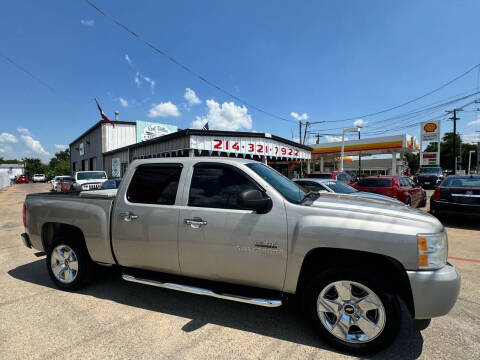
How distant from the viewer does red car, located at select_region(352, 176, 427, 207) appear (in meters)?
9.27

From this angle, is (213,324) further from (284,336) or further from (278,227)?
(278,227)

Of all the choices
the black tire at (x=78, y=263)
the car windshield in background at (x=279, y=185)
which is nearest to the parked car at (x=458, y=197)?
the car windshield in background at (x=279, y=185)

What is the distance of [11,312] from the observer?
120 inches

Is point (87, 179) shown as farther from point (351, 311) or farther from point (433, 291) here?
point (433, 291)

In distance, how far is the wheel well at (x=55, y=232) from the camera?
3604 mm

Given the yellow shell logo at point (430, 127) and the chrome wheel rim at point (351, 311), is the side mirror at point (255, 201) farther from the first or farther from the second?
the yellow shell logo at point (430, 127)

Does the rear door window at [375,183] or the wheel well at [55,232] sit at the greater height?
the rear door window at [375,183]

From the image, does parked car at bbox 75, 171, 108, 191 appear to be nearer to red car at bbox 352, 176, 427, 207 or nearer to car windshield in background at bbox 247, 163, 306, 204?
red car at bbox 352, 176, 427, 207

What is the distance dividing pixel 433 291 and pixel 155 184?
118 inches

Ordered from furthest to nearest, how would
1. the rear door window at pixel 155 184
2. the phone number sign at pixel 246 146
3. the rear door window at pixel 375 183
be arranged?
the phone number sign at pixel 246 146
the rear door window at pixel 375 183
the rear door window at pixel 155 184

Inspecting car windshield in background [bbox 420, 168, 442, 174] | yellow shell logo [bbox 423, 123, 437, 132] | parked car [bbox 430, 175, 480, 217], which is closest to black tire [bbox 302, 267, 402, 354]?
parked car [bbox 430, 175, 480, 217]

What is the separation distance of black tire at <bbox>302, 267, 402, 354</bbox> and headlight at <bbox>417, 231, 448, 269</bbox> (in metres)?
0.37

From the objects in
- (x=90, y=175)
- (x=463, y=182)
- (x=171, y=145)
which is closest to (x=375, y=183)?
(x=463, y=182)

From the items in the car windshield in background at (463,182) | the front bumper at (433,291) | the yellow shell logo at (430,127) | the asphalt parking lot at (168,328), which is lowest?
the asphalt parking lot at (168,328)
